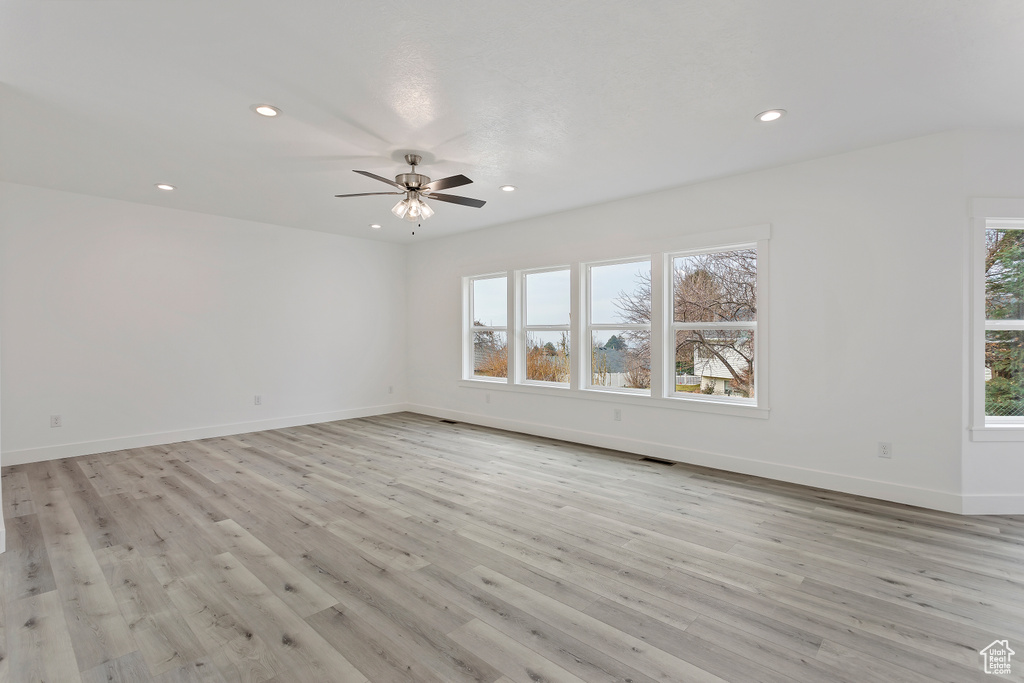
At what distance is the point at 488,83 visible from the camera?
8.84 ft

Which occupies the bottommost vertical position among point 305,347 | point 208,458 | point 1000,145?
point 208,458

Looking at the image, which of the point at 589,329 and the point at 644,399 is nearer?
the point at 644,399

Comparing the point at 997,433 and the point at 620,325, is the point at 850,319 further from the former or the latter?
the point at 620,325

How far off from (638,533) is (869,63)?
9.60ft

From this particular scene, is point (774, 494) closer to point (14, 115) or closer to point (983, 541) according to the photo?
point (983, 541)

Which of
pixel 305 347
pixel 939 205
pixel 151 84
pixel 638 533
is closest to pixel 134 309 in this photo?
pixel 305 347

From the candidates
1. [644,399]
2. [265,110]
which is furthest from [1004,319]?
[265,110]

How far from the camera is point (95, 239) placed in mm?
5016

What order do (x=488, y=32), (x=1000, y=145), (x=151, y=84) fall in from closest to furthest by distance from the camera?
(x=488, y=32), (x=151, y=84), (x=1000, y=145)

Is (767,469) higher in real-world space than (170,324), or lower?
lower

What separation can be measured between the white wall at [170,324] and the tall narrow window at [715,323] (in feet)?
15.2

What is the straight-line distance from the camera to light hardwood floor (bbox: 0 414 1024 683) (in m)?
1.82

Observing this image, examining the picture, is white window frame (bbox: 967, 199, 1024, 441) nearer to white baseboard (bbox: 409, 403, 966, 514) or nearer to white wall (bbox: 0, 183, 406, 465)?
white baseboard (bbox: 409, 403, 966, 514)

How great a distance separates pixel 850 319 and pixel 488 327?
4.22m
